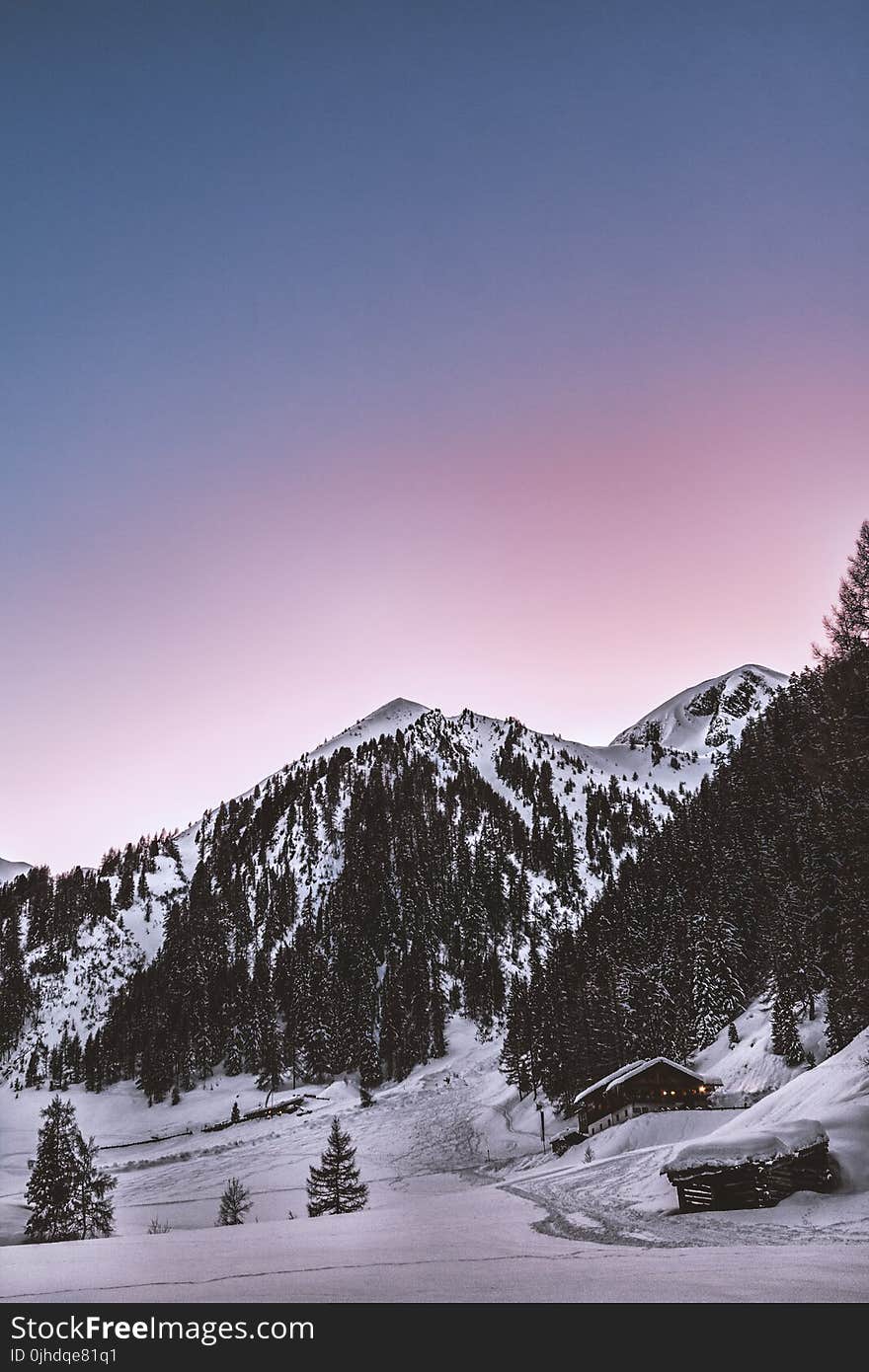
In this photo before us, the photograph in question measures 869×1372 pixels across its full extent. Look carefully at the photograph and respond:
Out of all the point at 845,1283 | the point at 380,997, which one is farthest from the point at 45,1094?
the point at 845,1283

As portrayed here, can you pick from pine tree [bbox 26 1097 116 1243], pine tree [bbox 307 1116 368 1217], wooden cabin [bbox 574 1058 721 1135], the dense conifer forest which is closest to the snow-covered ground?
pine tree [bbox 26 1097 116 1243]

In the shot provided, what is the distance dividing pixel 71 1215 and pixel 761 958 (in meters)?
63.3

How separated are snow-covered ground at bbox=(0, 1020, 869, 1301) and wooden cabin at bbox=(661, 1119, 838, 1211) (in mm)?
460

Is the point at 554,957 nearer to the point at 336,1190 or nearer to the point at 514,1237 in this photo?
the point at 336,1190

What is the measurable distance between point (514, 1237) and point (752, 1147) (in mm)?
6872

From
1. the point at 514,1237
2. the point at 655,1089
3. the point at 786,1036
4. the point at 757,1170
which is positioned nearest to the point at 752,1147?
the point at 757,1170

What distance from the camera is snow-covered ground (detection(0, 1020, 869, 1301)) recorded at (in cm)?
625

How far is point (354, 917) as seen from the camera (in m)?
190

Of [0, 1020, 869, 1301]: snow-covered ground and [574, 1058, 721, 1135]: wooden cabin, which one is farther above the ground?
[0, 1020, 869, 1301]: snow-covered ground

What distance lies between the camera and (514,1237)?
14328mm

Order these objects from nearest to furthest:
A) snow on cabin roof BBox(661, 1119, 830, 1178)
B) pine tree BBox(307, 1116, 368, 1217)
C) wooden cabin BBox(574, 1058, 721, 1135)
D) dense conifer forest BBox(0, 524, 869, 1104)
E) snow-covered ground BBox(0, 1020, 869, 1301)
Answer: snow-covered ground BBox(0, 1020, 869, 1301) < snow on cabin roof BBox(661, 1119, 830, 1178) < dense conifer forest BBox(0, 524, 869, 1104) < pine tree BBox(307, 1116, 368, 1217) < wooden cabin BBox(574, 1058, 721, 1135)

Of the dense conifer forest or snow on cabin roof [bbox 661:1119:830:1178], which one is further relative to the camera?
the dense conifer forest

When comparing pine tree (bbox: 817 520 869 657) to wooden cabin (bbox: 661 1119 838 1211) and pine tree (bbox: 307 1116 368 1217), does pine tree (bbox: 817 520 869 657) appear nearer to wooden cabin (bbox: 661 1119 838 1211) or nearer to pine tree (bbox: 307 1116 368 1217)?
wooden cabin (bbox: 661 1119 838 1211)
